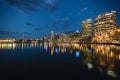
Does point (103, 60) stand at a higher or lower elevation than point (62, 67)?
higher

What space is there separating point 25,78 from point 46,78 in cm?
265

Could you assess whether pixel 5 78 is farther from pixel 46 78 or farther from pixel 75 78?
pixel 75 78

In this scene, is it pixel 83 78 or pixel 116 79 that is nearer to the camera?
pixel 116 79

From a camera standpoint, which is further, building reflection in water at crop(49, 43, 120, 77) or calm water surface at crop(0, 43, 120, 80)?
building reflection in water at crop(49, 43, 120, 77)

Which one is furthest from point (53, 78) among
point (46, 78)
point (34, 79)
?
point (34, 79)

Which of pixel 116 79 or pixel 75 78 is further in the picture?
pixel 75 78

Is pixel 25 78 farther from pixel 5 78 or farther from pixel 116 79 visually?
pixel 116 79

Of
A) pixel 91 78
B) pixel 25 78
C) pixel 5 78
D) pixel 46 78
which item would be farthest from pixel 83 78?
pixel 5 78

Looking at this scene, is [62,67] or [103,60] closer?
[62,67]

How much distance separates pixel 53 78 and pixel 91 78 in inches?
190

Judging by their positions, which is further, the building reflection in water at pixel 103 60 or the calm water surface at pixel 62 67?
the building reflection in water at pixel 103 60

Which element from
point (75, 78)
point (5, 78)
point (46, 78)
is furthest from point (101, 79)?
point (5, 78)

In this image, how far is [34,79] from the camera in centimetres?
2481

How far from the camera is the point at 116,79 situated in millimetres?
23891
